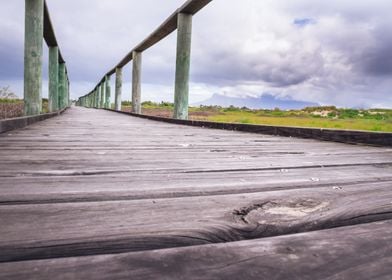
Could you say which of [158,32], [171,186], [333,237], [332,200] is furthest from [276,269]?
[158,32]

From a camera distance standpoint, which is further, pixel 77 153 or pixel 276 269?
pixel 77 153

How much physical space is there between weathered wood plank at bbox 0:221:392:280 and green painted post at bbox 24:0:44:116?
5285mm

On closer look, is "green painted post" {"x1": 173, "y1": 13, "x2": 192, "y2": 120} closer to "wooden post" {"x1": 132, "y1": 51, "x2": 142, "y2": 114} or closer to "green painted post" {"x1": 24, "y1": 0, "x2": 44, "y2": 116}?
"green painted post" {"x1": 24, "y1": 0, "x2": 44, "y2": 116}

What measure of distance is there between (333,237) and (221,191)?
1.37 ft

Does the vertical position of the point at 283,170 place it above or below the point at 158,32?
below

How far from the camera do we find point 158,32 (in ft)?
25.9

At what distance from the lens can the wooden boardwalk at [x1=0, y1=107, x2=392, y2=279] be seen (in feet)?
1.74

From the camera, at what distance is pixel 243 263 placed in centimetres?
55

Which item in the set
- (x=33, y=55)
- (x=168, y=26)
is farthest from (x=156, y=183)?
(x=168, y=26)

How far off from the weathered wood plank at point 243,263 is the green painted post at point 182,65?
228 inches

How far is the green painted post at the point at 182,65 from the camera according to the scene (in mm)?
6117

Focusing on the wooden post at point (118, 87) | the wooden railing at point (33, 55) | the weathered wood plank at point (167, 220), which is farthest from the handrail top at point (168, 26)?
the weathered wood plank at point (167, 220)

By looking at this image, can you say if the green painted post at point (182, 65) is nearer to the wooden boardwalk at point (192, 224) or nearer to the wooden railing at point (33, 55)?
the wooden railing at point (33, 55)

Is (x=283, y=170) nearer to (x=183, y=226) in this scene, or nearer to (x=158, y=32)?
(x=183, y=226)
